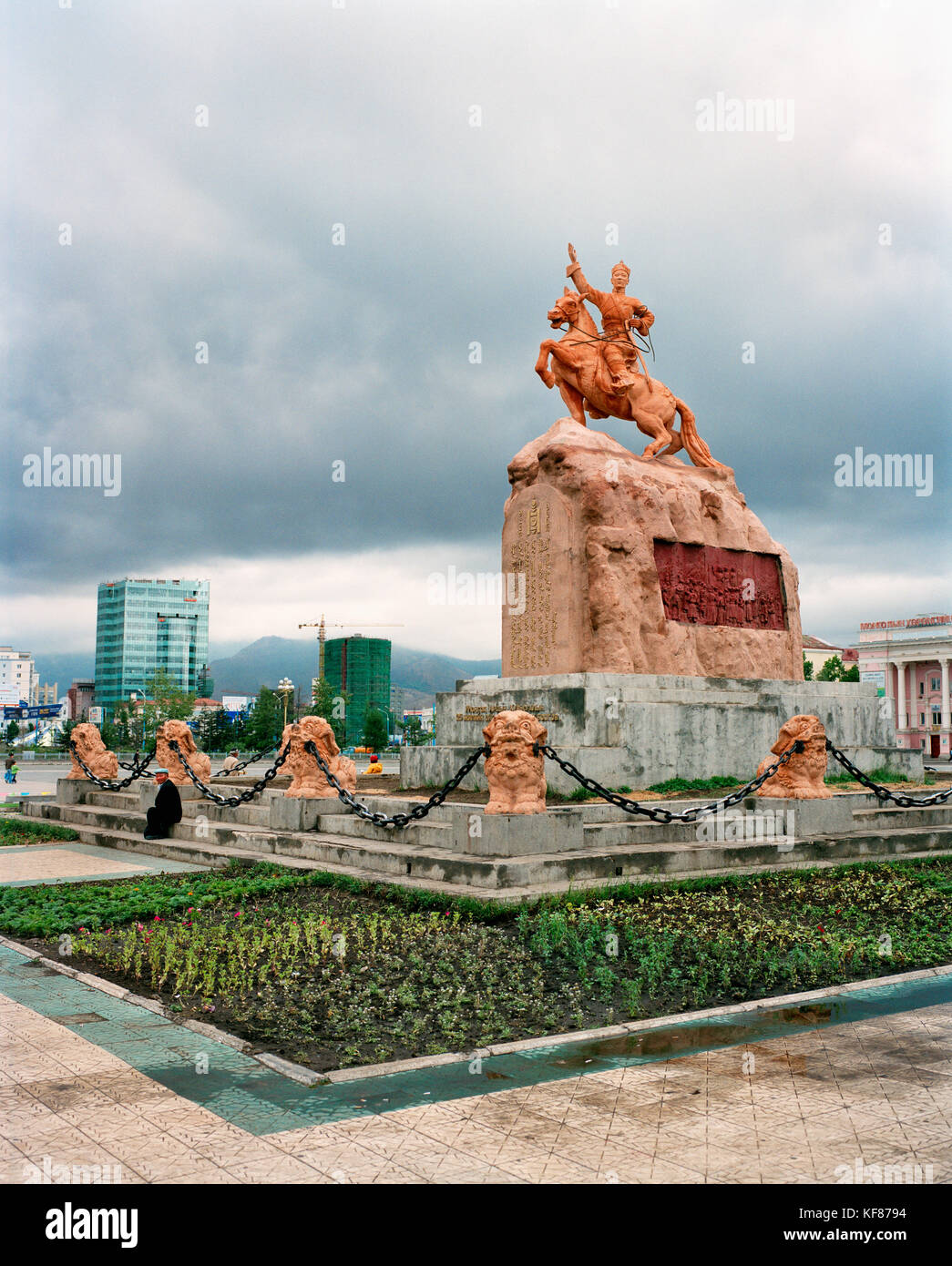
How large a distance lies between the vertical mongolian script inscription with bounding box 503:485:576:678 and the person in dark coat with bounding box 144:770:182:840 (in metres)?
4.87

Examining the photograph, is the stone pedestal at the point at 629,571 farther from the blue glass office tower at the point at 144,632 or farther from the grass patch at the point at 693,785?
the blue glass office tower at the point at 144,632

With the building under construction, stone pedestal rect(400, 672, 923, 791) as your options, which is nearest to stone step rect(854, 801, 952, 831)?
stone pedestal rect(400, 672, 923, 791)

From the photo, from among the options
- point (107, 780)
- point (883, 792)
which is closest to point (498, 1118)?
point (883, 792)

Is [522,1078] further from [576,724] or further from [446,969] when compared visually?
[576,724]

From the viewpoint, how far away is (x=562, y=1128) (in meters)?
3.54

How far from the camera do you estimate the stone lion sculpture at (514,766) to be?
27.8ft

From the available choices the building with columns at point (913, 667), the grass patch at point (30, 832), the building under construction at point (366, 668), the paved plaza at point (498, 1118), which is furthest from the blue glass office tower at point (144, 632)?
the paved plaza at point (498, 1118)

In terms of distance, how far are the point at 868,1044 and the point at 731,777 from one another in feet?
29.5

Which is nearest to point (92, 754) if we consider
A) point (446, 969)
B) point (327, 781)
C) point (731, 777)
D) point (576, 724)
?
point (327, 781)

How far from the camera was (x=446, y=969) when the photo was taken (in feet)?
19.0

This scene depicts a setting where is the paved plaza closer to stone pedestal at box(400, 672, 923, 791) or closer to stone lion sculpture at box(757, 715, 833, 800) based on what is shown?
stone lion sculpture at box(757, 715, 833, 800)

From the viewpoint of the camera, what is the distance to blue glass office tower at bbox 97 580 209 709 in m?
109

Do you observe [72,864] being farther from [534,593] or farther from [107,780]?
[534,593]

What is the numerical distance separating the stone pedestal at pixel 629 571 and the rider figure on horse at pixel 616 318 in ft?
3.67
